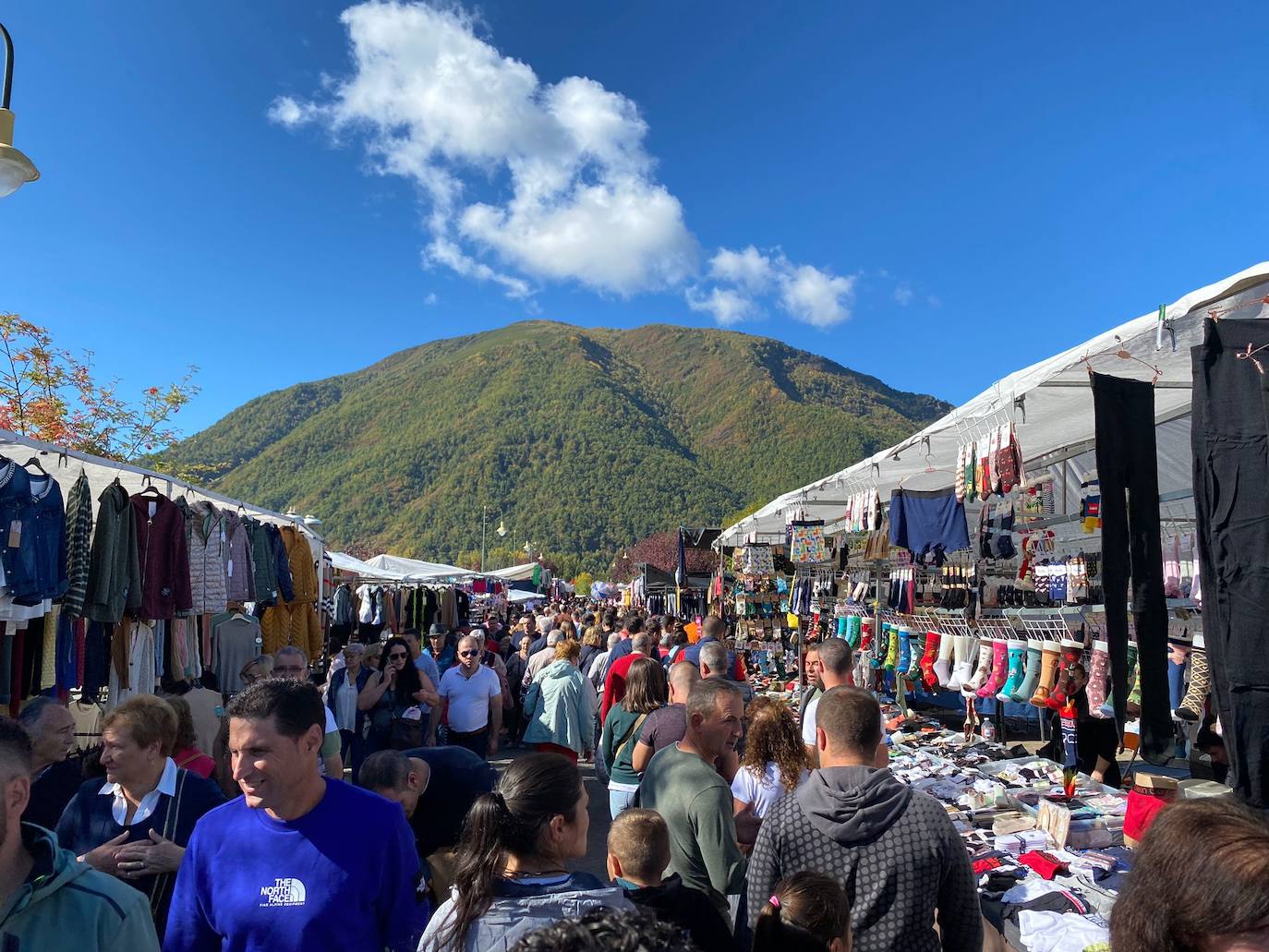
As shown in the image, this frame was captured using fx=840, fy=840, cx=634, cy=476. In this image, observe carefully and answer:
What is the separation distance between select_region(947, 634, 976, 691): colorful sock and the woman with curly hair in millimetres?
2952

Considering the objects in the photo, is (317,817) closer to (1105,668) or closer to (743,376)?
(1105,668)

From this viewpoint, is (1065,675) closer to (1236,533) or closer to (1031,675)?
(1031,675)

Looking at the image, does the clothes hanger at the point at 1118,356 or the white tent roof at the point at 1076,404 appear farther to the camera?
the clothes hanger at the point at 1118,356

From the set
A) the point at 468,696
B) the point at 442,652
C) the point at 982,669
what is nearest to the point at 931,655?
the point at 982,669

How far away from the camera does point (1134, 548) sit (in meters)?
3.09

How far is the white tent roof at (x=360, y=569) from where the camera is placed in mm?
14062

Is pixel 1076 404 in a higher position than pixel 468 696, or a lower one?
higher

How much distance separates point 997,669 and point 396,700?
452 centimetres

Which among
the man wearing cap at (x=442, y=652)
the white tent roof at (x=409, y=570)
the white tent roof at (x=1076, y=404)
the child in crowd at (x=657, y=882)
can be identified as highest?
the white tent roof at (x=1076, y=404)

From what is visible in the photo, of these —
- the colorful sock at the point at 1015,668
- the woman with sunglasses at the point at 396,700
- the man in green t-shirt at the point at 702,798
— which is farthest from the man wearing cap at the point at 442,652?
the man in green t-shirt at the point at 702,798

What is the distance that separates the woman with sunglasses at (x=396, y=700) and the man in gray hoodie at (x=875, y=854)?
14.5 ft

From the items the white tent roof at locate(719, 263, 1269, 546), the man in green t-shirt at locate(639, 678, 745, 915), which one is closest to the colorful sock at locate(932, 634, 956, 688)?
the white tent roof at locate(719, 263, 1269, 546)

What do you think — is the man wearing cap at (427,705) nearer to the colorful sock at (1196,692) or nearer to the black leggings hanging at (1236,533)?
the colorful sock at (1196,692)

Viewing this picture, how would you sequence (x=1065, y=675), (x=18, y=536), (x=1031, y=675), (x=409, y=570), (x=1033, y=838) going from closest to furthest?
(x=1033, y=838), (x=18, y=536), (x=1065, y=675), (x=1031, y=675), (x=409, y=570)
